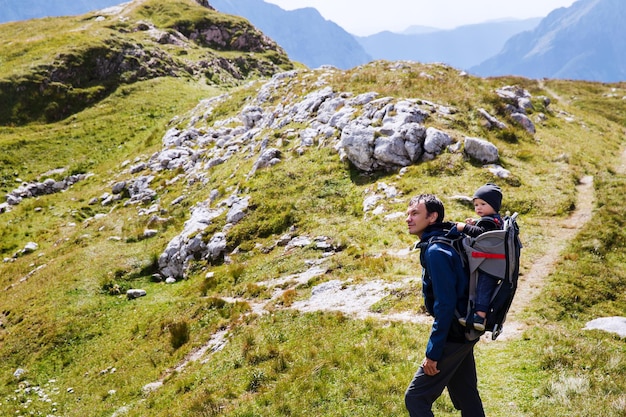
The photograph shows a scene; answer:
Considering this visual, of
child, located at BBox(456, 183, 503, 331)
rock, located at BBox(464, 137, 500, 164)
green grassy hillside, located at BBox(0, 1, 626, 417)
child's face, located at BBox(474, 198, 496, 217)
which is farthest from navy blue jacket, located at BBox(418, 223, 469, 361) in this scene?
rock, located at BBox(464, 137, 500, 164)

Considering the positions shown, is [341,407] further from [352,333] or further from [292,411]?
[352,333]

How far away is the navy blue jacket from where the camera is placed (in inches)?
227

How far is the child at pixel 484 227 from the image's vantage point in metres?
5.73

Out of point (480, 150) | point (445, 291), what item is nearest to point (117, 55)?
point (480, 150)

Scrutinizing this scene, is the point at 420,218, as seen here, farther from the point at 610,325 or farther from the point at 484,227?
the point at 610,325

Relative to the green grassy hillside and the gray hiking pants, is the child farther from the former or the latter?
the green grassy hillside

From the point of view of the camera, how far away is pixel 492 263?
230 inches

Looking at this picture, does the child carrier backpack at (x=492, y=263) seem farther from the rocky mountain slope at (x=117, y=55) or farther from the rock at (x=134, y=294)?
the rocky mountain slope at (x=117, y=55)

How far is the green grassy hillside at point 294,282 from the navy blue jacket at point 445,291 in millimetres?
3658

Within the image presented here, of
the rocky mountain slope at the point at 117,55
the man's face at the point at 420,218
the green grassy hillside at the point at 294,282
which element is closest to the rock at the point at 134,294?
the green grassy hillside at the point at 294,282

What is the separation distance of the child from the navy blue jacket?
21 centimetres

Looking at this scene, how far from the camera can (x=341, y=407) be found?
31.0ft

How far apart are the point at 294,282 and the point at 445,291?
12.2 metres

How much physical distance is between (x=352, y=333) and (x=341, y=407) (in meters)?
3.32
